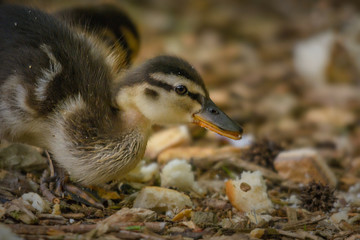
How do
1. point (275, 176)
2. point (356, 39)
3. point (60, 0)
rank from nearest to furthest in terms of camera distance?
point (275, 176) → point (356, 39) → point (60, 0)

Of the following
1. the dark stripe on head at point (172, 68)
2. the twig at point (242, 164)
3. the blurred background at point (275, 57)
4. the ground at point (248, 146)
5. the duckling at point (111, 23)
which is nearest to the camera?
the ground at point (248, 146)

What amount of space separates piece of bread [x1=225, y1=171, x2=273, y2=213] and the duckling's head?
0.81 feet

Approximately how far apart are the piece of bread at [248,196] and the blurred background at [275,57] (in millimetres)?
1031

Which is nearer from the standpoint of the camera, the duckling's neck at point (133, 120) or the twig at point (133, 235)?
the twig at point (133, 235)

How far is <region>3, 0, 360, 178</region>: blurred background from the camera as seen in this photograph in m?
3.98

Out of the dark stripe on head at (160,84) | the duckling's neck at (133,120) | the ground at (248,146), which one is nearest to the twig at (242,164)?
the ground at (248,146)

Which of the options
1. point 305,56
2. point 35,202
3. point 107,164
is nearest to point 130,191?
point 107,164

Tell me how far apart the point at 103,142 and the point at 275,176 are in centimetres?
99

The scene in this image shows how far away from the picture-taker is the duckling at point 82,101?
211cm

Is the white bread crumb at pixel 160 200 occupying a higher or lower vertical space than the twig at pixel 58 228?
higher

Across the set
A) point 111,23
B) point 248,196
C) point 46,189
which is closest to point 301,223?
point 248,196

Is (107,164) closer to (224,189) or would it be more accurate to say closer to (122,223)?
(122,223)

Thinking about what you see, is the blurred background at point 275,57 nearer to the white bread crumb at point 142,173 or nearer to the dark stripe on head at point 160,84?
the white bread crumb at point 142,173

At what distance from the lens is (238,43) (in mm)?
5516
